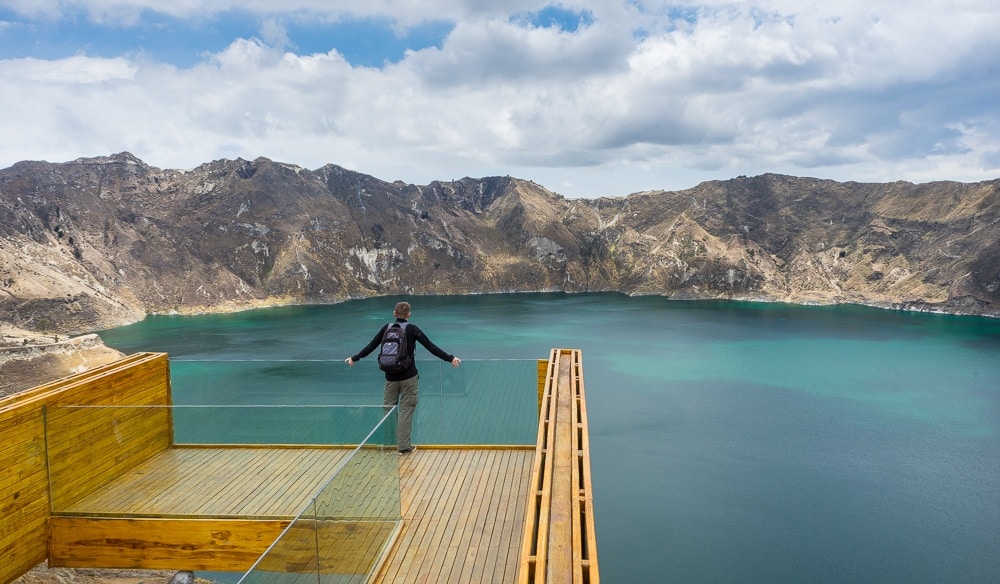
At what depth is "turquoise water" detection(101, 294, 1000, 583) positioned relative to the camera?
Answer: 44.1 feet

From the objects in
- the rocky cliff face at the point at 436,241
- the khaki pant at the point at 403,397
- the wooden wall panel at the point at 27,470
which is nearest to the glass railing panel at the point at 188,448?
the wooden wall panel at the point at 27,470

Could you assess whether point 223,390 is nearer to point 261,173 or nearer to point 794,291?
point 794,291

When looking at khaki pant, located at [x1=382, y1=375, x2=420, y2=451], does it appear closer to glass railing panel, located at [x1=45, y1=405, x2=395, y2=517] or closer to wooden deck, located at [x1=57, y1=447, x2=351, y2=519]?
glass railing panel, located at [x1=45, y1=405, x2=395, y2=517]

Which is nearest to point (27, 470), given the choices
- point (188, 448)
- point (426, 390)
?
point (188, 448)

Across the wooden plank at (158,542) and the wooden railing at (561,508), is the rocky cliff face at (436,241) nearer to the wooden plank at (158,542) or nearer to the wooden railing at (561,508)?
the wooden plank at (158,542)

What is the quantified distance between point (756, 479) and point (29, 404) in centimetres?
1830

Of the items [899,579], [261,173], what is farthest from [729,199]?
[899,579]

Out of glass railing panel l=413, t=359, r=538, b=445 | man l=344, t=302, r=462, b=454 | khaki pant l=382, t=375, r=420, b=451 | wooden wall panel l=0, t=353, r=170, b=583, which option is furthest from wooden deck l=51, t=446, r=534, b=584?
man l=344, t=302, r=462, b=454

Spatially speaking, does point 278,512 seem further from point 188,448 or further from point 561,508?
point 561,508

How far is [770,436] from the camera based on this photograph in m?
22.1

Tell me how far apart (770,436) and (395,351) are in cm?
1998

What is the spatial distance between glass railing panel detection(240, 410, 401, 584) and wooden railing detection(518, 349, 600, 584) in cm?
131

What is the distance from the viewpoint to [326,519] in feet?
12.5

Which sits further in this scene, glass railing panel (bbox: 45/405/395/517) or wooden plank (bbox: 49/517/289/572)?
glass railing panel (bbox: 45/405/395/517)
